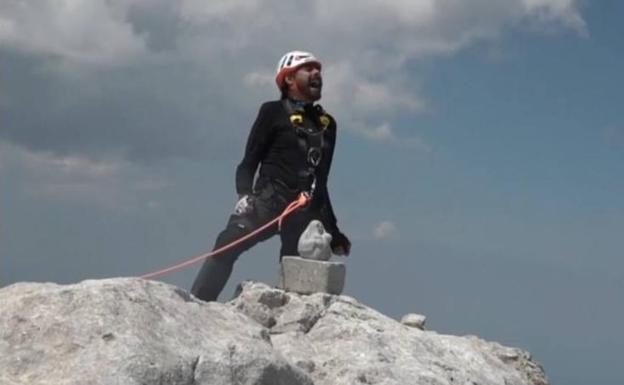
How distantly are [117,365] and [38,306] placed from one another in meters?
0.93

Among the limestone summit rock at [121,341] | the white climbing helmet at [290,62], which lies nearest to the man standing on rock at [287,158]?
the white climbing helmet at [290,62]

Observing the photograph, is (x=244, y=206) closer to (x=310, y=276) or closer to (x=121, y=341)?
(x=310, y=276)

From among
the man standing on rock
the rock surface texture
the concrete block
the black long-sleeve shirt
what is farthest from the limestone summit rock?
the black long-sleeve shirt

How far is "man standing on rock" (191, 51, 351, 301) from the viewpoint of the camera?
37.1ft

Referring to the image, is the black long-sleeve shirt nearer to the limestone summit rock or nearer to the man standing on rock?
the man standing on rock

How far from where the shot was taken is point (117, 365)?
701cm

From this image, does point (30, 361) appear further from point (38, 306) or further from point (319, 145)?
point (319, 145)

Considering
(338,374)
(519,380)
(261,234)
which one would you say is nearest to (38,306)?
(338,374)

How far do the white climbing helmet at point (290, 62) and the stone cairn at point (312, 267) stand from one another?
5.60ft

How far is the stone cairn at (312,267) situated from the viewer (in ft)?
35.6

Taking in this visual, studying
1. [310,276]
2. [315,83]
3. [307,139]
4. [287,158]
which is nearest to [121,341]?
[310,276]

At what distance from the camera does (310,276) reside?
35.7ft

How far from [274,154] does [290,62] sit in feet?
3.30

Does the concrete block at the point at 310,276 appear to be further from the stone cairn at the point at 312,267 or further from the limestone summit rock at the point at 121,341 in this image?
the limestone summit rock at the point at 121,341
